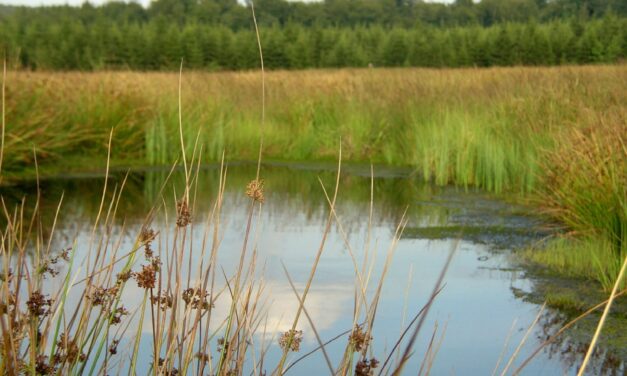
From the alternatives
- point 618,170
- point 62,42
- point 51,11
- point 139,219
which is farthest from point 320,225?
→ point 51,11

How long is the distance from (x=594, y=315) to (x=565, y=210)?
70.1 inches

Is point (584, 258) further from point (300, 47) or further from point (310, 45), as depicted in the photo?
point (310, 45)

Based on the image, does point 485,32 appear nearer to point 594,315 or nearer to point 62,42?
point 62,42

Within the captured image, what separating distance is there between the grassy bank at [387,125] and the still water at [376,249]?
426mm

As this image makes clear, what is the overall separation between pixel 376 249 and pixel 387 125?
938 cm

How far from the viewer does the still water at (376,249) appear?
4488 mm

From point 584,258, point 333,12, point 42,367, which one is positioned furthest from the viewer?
point 333,12

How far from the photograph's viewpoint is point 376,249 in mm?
3670

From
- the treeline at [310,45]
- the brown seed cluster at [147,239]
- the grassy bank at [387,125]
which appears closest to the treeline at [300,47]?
the treeline at [310,45]

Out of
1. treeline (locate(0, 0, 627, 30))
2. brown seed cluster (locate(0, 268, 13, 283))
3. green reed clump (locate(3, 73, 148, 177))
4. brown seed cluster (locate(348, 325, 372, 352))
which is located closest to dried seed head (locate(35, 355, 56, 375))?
brown seed cluster (locate(0, 268, 13, 283))

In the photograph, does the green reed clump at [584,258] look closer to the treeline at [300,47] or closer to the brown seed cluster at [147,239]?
the brown seed cluster at [147,239]

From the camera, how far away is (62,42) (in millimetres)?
38125

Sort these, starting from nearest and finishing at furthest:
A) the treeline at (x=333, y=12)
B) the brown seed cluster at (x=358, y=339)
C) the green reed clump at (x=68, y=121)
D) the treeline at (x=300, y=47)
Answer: the brown seed cluster at (x=358, y=339) → the green reed clump at (x=68, y=121) → the treeline at (x=300, y=47) → the treeline at (x=333, y=12)

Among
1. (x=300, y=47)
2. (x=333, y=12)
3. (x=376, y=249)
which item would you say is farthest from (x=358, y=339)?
(x=333, y=12)
